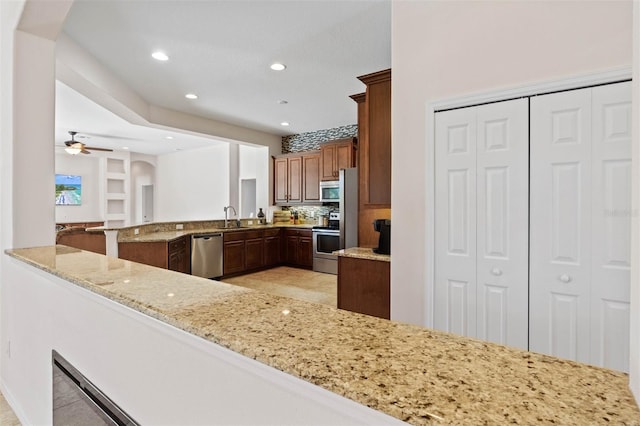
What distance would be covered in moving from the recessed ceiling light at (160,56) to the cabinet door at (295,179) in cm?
361

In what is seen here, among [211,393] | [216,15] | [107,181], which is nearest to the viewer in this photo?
[211,393]

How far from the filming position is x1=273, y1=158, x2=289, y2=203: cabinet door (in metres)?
7.21

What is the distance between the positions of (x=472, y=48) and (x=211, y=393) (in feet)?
7.49

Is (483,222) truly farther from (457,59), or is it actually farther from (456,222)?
(457,59)

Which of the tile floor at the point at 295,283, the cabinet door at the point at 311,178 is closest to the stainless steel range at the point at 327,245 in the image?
the tile floor at the point at 295,283

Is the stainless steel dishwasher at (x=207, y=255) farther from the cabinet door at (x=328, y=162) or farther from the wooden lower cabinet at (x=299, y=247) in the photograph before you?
the cabinet door at (x=328, y=162)

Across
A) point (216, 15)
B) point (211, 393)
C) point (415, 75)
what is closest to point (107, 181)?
point (216, 15)

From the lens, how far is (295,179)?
7.03m

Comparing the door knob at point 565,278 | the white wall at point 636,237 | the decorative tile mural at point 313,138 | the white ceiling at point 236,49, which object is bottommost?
the door knob at point 565,278

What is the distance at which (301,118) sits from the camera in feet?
20.0

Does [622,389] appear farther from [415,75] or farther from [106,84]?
[106,84]

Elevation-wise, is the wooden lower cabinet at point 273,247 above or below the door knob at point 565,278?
below

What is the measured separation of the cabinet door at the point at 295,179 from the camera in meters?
6.95

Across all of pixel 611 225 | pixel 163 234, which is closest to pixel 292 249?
pixel 163 234
